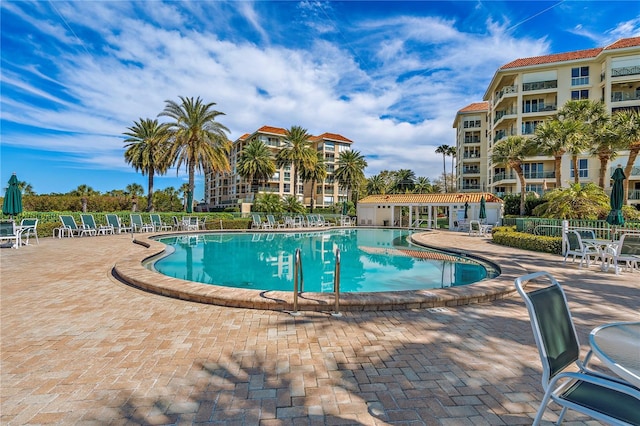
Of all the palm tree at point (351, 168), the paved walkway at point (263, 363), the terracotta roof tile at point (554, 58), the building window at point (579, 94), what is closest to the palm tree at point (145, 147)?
Answer: the palm tree at point (351, 168)

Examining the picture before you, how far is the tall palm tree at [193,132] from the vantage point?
76.5 ft

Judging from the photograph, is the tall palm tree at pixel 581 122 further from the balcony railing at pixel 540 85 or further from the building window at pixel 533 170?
the balcony railing at pixel 540 85

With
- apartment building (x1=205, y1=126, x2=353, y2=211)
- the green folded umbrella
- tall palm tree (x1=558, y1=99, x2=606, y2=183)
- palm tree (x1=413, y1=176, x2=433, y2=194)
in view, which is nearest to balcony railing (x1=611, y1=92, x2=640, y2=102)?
tall palm tree (x1=558, y1=99, x2=606, y2=183)

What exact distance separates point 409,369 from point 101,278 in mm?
6311

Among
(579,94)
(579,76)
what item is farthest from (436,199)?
(579,76)

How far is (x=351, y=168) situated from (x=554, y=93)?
2348 cm

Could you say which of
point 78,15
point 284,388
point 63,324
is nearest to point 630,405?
point 284,388

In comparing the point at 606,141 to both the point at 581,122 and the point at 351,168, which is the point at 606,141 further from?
the point at 351,168

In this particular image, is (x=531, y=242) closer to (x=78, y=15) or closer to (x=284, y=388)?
(x=284, y=388)

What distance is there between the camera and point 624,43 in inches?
1110

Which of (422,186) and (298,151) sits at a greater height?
(298,151)

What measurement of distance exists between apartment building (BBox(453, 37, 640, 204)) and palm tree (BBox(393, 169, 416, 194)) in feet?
59.8

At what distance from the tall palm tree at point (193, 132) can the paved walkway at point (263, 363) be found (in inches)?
799

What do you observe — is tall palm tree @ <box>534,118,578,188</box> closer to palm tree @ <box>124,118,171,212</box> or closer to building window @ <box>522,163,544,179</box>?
building window @ <box>522,163,544,179</box>
